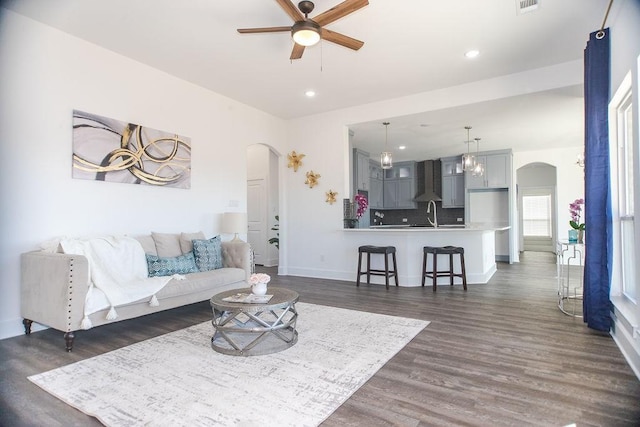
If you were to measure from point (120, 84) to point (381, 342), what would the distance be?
4.07 m

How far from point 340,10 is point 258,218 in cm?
603

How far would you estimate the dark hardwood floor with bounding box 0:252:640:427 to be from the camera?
73.4 inches

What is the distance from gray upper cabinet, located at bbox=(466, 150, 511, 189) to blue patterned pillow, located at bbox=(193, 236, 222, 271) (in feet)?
23.2

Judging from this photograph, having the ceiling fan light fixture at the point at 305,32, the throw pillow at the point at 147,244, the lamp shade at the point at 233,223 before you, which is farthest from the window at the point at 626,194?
the throw pillow at the point at 147,244

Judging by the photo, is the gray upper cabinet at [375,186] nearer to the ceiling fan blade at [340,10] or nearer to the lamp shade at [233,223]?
the lamp shade at [233,223]

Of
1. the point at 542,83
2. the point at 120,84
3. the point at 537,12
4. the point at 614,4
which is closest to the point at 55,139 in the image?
the point at 120,84

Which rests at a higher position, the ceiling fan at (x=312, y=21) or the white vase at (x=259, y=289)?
the ceiling fan at (x=312, y=21)

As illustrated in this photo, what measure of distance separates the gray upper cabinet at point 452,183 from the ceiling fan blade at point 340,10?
7.21m

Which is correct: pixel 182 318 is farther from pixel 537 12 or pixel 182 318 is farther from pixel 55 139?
pixel 537 12

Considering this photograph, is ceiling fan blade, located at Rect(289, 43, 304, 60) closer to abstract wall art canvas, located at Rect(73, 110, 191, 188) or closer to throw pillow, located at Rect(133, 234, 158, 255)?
abstract wall art canvas, located at Rect(73, 110, 191, 188)

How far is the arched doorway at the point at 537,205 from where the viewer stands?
34.7 feet

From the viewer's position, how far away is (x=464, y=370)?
94.7 inches

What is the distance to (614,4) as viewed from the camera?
9.34 feet

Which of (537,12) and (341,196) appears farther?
(341,196)
